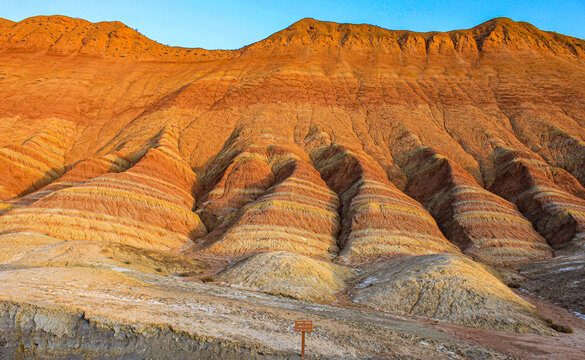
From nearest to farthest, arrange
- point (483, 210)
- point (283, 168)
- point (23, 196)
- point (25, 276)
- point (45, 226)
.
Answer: point (25, 276), point (45, 226), point (483, 210), point (23, 196), point (283, 168)

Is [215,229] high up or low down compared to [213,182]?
down

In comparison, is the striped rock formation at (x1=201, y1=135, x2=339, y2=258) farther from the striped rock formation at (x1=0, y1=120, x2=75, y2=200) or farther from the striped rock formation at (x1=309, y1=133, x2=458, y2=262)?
the striped rock formation at (x1=0, y1=120, x2=75, y2=200)

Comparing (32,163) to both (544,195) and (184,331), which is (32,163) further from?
(544,195)

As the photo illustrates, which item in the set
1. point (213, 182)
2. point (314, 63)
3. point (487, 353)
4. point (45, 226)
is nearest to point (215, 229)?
point (213, 182)

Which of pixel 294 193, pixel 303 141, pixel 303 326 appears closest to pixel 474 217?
pixel 294 193

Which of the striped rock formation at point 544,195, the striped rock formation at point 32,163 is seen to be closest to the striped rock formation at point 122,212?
the striped rock formation at point 32,163

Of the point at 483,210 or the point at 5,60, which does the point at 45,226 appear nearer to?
the point at 483,210

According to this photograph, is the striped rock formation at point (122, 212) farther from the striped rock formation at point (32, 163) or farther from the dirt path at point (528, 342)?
the dirt path at point (528, 342)

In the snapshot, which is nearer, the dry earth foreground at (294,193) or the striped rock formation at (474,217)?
the dry earth foreground at (294,193)

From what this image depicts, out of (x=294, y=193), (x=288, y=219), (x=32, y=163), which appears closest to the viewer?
(x=288, y=219)
